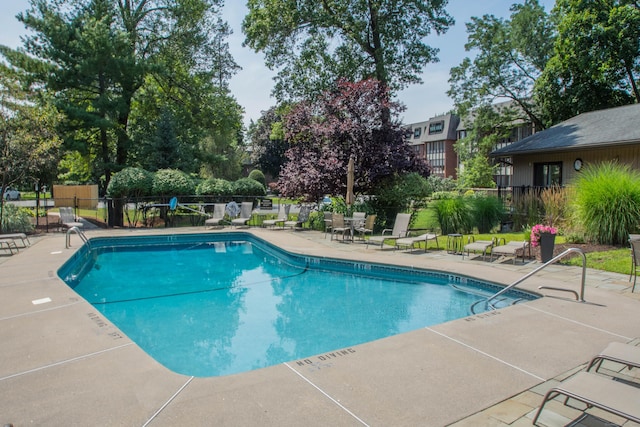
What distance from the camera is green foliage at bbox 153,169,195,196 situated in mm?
16406

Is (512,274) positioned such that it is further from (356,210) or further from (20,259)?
(20,259)

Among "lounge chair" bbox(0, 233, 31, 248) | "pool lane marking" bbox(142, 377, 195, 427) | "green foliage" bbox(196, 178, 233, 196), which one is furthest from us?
"green foliage" bbox(196, 178, 233, 196)

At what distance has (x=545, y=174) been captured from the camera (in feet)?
59.4

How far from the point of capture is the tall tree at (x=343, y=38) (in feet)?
64.5

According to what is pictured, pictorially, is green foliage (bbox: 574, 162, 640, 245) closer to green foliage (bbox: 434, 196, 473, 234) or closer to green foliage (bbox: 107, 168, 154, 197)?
green foliage (bbox: 434, 196, 473, 234)

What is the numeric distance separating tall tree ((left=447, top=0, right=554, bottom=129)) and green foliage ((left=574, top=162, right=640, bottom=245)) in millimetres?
18951

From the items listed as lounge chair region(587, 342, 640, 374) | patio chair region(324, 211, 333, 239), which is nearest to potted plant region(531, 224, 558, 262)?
lounge chair region(587, 342, 640, 374)

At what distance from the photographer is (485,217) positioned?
511 inches

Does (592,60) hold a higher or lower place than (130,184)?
higher

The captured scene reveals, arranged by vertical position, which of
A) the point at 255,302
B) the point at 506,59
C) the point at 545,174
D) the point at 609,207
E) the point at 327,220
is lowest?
the point at 255,302

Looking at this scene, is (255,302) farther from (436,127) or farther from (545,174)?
(436,127)

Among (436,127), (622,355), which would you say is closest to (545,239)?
(622,355)

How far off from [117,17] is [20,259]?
52.1 feet

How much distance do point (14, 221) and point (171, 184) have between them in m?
5.30
